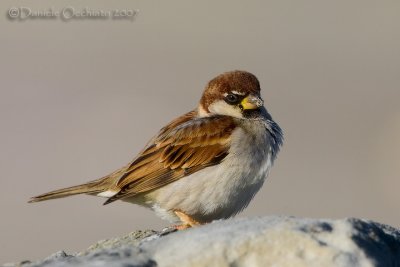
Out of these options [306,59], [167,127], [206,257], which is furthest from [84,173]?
[206,257]

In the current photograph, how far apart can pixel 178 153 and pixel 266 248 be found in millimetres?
2766

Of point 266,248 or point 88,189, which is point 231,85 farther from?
point 266,248

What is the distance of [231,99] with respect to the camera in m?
6.49

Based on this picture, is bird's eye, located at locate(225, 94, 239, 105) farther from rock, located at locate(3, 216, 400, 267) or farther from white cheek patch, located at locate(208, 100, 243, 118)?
rock, located at locate(3, 216, 400, 267)

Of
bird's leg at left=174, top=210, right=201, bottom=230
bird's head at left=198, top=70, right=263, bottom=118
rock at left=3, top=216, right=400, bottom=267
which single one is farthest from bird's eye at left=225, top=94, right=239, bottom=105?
rock at left=3, top=216, right=400, bottom=267

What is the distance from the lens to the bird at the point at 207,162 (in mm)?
5953

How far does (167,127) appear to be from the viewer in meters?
6.66

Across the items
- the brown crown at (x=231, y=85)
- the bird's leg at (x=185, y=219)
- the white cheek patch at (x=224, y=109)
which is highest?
the brown crown at (x=231, y=85)

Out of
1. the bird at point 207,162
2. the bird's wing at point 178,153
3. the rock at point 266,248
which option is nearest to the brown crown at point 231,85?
the bird at point 207,162

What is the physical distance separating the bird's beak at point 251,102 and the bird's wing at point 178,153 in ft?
0.41

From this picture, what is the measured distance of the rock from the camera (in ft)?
12.0

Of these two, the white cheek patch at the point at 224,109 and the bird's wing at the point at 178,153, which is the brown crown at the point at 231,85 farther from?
the bird's wing at the point at 178,153

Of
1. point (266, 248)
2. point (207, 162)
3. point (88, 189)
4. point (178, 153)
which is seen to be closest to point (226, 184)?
point (207, 162)

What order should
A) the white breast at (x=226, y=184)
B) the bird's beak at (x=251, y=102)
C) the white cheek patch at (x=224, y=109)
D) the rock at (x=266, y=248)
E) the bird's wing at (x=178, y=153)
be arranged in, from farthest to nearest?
the white cheek patch at (x=224, y=109), the bird's beak at (x=251, y=102), the bird's wing at (x=178, y=153), the white breast at (x=226, y=184), the rock at (x=266, y=248)
